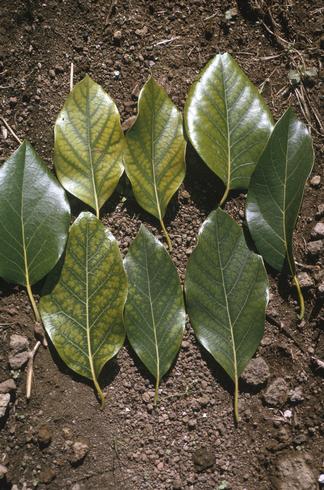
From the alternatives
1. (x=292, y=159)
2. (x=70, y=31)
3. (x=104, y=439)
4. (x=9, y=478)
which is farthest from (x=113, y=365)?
(x=70, y=31)

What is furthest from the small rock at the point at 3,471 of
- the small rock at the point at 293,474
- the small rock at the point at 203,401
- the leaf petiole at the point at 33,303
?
the small rock at the point at 293,474

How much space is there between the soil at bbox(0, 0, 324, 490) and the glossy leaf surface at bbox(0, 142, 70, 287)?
61 millimetres

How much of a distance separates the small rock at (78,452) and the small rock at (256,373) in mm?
323

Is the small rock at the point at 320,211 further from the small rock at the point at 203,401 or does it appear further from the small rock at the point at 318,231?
the small rock at the point at 203,401

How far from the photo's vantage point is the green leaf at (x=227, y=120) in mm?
1248

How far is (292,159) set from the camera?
123cm

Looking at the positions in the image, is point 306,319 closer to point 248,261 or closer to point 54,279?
point 248,261

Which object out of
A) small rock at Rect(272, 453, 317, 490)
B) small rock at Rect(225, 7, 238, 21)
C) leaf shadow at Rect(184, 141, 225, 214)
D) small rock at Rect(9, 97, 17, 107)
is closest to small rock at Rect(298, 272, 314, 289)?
leaf shadow at Rect(184, 141, 225, 214)

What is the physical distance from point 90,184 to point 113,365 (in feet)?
1.14

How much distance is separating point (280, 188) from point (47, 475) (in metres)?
0.69

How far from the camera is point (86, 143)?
1227mm

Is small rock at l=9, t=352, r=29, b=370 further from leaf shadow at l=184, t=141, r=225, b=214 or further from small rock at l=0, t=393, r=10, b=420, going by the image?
leaf shadow at l=184, t=141, r=225, b=214

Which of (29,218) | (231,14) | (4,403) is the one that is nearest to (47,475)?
(4,403)

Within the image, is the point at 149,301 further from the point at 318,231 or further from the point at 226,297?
the point at 318,231
